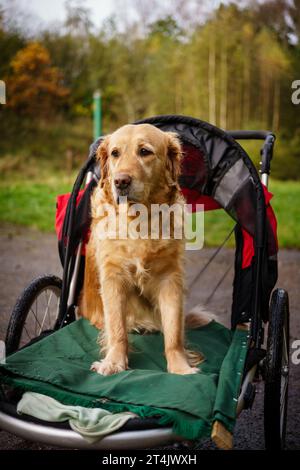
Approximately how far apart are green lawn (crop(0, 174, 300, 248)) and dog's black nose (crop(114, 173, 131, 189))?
5.60 metres

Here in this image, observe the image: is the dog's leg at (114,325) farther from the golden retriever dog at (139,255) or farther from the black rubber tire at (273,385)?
the black rubber tire at (273,385)

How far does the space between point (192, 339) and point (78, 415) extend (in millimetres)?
1190

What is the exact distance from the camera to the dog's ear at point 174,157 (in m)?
2.84

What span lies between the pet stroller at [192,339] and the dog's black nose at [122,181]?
0.52 meters

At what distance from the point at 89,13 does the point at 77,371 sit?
1598 cm

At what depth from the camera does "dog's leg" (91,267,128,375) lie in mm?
2473

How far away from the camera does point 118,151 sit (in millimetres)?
2713

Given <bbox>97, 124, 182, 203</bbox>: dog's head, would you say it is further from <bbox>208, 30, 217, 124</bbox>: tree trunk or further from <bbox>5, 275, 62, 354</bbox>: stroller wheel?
<bbox>208, 30, 217, 124</bbox>: tree trunk

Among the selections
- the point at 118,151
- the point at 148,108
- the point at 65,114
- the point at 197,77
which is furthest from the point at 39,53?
the point at 118,151

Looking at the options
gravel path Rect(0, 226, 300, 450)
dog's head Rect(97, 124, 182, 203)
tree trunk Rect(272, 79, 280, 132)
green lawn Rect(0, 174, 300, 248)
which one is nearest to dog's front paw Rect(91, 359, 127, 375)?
gravel path Rect(0, 226, 300, 450)

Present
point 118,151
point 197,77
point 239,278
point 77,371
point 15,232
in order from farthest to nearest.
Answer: point 197,77
point 15,232
point 239,278
point 118,151
point 77,371

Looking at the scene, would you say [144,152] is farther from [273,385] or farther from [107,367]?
[273,385]
